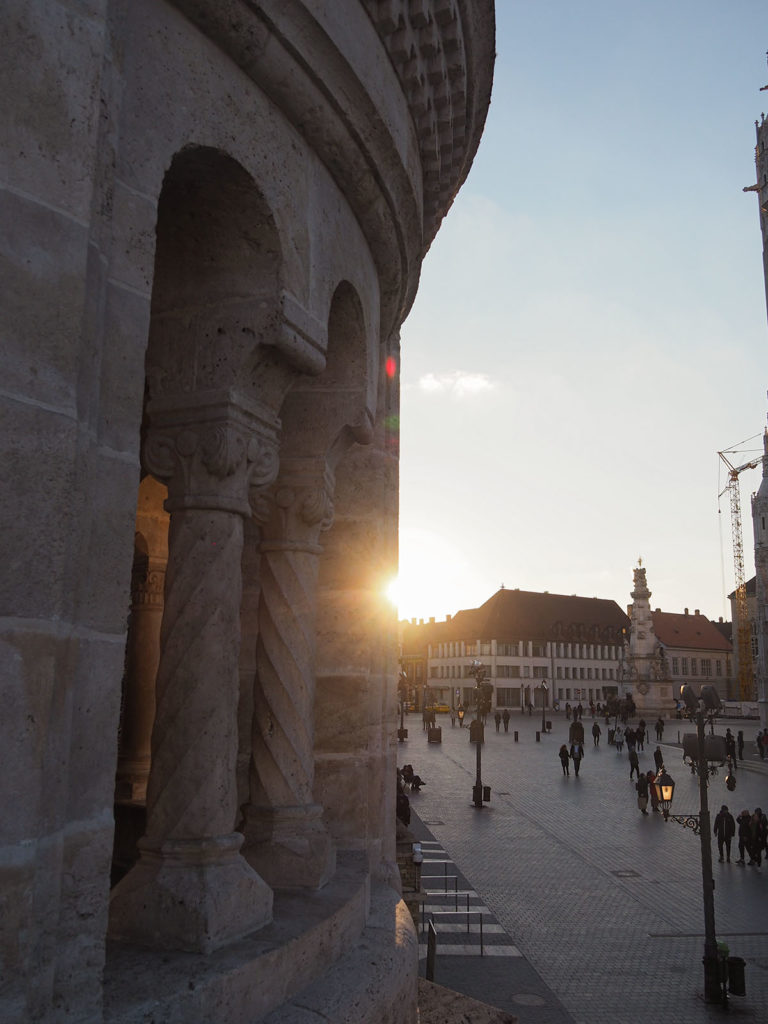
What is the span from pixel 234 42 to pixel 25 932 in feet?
10.2

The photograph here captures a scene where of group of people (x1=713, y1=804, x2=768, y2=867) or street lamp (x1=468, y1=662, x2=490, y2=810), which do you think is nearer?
group of people (x1=713, y1=804, x2=768, y2=867)

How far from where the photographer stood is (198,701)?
3.26 meters

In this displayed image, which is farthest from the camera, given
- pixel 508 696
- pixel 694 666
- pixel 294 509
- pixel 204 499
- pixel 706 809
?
pixel 694 666

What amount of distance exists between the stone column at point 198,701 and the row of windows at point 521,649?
92.9 m

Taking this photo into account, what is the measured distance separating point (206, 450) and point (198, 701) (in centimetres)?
100

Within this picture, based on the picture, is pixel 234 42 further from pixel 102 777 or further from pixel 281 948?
pixel 281 948

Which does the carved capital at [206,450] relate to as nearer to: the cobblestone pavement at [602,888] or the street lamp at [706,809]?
the cobblestone pavement at [602,888]

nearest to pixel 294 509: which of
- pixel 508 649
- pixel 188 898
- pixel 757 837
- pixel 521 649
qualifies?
pixel 188 898

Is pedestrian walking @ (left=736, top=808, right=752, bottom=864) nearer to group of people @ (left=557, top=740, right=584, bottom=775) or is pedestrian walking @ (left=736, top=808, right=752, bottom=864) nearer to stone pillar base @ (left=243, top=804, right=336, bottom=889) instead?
group of people @ (left=557, top=740, right=584, bottom=775)

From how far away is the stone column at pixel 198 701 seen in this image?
120 inches

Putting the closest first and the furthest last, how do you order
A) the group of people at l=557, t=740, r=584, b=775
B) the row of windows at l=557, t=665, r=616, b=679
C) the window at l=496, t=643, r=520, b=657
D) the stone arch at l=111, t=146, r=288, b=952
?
the stone arch at l=111, t=146, r=288, b=952
the group of people at l=557, t=740, r=584, b=775
the window at l=496, t=643, r=520, b=657
the row of windows at l=557, t=665, r=616, b=679

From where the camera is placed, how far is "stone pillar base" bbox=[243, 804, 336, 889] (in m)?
3.95

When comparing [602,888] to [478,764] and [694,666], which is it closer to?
[478,764]

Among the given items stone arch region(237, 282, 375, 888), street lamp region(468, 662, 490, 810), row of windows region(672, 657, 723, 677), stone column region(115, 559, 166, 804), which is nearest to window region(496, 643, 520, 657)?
row of windows region(672, 657, 723, 677)
